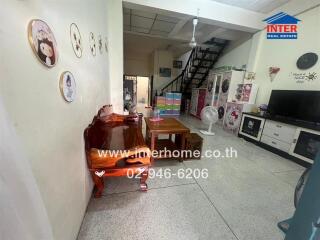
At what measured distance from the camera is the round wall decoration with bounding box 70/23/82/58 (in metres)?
1.10

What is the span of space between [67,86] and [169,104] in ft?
15.6

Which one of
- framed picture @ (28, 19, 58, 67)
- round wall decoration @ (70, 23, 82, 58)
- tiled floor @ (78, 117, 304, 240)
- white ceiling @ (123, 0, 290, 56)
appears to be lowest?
tiled floor @ (78, 117, 304, 240)

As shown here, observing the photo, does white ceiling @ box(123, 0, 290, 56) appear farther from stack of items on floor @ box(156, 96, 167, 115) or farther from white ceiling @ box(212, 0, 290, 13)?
stack of items on floor @ box(156, 96, 167, 115)

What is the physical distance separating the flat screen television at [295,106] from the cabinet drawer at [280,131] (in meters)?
0.19

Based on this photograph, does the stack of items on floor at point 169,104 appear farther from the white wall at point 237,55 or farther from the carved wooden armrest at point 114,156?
the carved wooden armrest at point 114,156

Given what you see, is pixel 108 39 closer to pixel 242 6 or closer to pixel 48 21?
pixel 48 21

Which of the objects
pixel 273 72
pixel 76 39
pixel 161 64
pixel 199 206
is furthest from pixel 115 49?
pixel 161 64

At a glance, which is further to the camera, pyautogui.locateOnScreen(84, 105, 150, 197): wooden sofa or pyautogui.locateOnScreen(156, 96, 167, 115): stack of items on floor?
pyautogui.locateOnScreen(156, 96, 167, 115): stack of items on floor

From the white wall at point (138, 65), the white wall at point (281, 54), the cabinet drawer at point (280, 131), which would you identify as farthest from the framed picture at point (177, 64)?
the cabinet drawer at point (280, 131)

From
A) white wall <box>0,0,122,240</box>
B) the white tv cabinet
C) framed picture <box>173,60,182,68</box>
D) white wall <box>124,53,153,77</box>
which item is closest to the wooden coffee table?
white wall <box>0,0,122,240</box>

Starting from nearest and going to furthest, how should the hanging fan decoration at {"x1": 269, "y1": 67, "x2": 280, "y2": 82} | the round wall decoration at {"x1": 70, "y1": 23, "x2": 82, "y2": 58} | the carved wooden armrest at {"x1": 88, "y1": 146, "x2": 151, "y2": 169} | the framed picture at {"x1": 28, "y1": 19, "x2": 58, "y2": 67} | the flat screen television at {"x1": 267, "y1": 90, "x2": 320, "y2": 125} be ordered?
the framed picture at {"x1": 28, "y1": 19, "x2": 58, "y2": 67}, the round wall decoration at {"x1": 70, "y1": 23, "x2": 82, "y2": 58}, the carved wooden armrest at {"x1": 88, "y1": 146, "x2": 151, "y2": 169}, the flat screen television at {"x1": 267, "y1": 90, "x2": 320, "y2": 125}, the hanging fan decoration at {"x1": 269, "y1": 67, "x2": 280, "y2": 82}

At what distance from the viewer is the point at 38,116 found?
69 cm

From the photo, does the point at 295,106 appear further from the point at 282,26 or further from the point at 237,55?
the point at 237,55

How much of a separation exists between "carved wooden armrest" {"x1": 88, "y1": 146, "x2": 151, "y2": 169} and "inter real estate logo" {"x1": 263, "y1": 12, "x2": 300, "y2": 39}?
3.82 metres
